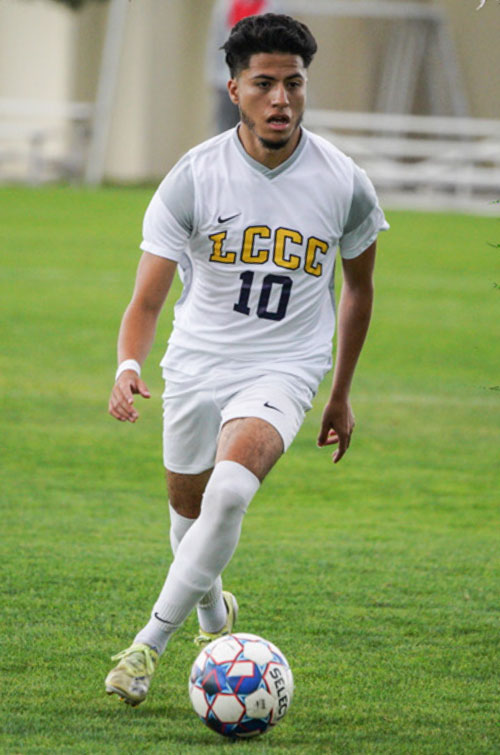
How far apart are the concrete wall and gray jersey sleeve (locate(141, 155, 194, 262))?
2713 cm

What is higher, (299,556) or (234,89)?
(234,89)

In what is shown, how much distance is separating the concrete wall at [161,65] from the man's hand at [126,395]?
2751 centimetres

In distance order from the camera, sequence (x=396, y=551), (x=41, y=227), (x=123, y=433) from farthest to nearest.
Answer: (x=41, y=227) < (x=123, y=433) < (x=396, y=551)

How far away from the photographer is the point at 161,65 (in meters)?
32.2

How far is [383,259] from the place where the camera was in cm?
2064

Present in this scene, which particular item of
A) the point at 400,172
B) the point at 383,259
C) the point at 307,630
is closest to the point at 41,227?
the point at 383,259

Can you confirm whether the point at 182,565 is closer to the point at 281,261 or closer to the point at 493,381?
the point at 281,261

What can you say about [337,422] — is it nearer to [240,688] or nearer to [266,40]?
[240,688]

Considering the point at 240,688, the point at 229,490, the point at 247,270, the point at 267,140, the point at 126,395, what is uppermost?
the point at 267,140

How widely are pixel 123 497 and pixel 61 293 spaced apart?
8.35 m

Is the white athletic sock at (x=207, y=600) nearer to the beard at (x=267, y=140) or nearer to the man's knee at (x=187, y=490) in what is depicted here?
the man's knee at (x=187, y=490)

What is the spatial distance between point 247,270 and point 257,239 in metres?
0.11

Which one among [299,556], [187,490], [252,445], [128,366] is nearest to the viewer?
[252,445]

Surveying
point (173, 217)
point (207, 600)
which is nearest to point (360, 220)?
point (173, 217)
